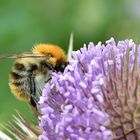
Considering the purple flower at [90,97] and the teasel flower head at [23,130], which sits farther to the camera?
the teasel flower head at [23,130]

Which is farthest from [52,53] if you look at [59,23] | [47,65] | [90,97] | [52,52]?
[59,23]

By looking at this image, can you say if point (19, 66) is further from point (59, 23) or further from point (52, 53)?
point (59, 23)

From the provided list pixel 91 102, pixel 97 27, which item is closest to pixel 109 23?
pixel 97 27

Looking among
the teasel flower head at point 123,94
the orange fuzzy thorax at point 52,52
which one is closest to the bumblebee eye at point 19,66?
the orange fuzzy thorax at point 52,52

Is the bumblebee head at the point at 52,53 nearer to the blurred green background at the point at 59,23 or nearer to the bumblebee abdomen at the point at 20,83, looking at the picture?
the bumblebee abdomen at the point at 20,83

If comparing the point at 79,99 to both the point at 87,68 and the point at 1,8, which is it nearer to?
the point at 87,68

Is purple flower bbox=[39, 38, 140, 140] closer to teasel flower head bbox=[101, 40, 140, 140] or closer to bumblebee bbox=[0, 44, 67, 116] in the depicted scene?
teasel flower head bbox=[101, 40, 140, 140]
